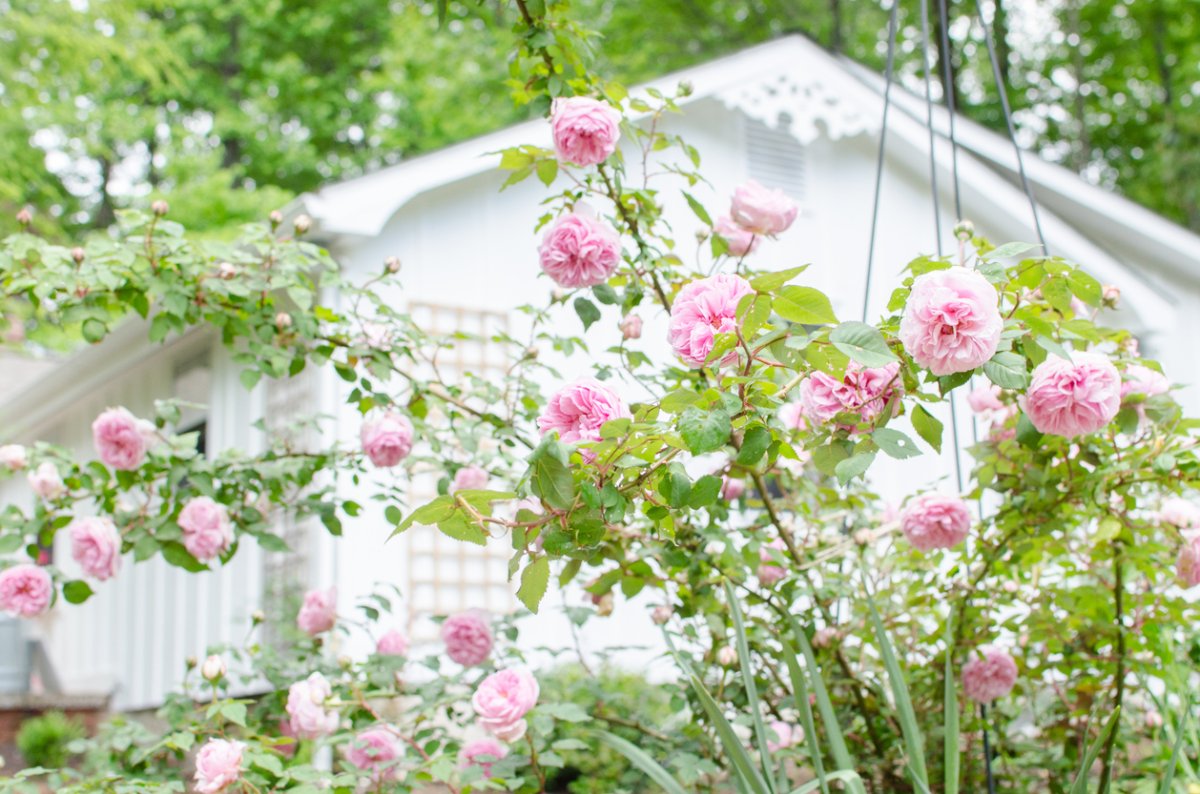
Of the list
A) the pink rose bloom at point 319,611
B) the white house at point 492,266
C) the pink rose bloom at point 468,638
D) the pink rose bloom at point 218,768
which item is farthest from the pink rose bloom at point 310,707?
the white house at point 492,266

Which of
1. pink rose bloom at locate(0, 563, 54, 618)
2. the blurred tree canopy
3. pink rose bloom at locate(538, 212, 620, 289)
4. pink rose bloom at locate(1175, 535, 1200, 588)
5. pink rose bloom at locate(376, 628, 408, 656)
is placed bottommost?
pink rose bloom at locate(376, 628, 408, 656)

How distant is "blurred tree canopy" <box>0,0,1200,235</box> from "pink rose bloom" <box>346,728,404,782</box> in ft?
39.8

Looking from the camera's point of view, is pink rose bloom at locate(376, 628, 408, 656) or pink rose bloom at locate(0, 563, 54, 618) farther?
pink rose bloom at locate(376, 628, 408, 656)

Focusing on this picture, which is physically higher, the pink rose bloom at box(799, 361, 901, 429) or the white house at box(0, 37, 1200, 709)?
the white house at box(0, 37, 1200, 709)

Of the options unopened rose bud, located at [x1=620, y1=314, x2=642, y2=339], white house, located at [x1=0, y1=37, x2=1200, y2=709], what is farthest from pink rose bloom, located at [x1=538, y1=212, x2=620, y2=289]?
white house, located at [x1=0, y1=37, x2=1200, y2=709]

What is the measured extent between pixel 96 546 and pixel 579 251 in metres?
1.37

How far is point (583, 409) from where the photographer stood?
1.67 meters

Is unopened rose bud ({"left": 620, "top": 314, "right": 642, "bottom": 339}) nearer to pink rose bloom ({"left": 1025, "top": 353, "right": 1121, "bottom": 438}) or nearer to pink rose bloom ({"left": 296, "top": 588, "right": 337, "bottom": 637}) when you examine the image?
pink rose bloom ({"left": 1025, "top": 353, "right": 1121, "bottom": 438})

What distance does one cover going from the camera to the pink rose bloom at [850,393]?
68.8 inches

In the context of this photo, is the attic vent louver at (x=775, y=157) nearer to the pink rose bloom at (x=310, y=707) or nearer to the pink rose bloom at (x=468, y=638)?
the pink rose bloom at (x=468, y=638)

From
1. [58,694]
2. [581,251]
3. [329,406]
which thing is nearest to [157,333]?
[581,251]

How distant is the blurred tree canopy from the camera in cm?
1530

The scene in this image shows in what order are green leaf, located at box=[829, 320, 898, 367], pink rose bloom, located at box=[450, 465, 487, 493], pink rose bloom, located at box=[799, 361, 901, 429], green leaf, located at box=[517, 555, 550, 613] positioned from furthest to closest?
1. pink rose bloom, located at box=[450, 465, 487, 493]
2. pink rose bloom, located at box=[799, 361, 901, 429]
3. green leaf, located at box=[517, 555, 550, 613]
4. green leaf, located at box=[829, 320, 898, 367]

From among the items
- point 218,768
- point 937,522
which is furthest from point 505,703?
point 937,522
